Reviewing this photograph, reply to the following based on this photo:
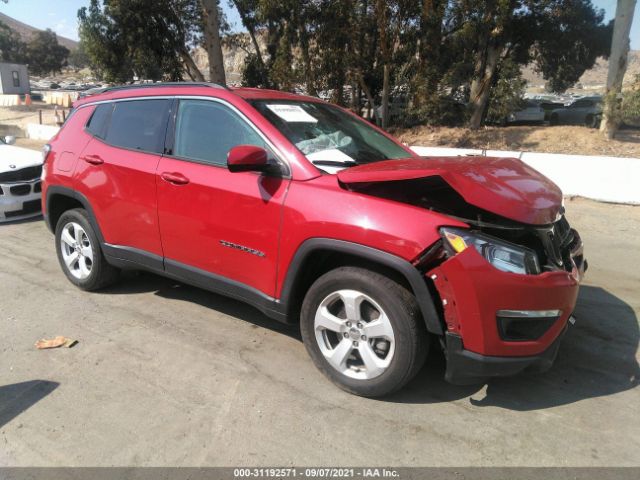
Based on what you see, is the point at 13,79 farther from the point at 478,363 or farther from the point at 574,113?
the point at 478,363

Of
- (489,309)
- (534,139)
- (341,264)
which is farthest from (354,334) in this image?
(534,139)

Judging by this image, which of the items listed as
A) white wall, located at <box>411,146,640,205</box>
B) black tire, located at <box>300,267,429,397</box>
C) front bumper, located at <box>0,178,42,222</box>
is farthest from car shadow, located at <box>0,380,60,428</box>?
white wall, located at <box>411,146,640,205</box>

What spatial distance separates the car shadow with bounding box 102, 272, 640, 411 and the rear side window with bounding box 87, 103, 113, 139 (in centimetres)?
171

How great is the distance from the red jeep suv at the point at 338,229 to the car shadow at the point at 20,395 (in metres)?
1.15

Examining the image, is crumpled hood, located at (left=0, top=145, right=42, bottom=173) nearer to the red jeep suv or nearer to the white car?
the white car

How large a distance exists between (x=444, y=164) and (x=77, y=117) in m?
3.48

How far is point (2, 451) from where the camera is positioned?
2.57m

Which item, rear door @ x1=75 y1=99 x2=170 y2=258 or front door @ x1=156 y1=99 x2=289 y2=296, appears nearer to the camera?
front door @ x1=156 y1=99 x2=289 y2=296

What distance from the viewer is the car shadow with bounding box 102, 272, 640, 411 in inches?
118

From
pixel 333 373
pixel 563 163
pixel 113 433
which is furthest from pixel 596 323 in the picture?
pixel 563 163

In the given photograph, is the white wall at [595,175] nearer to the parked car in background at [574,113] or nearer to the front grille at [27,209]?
the front grille at [27,209]

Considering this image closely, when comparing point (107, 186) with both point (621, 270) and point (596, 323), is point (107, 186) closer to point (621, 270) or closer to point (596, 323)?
point (596, 323)

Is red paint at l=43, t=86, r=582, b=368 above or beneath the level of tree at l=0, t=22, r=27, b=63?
beneath

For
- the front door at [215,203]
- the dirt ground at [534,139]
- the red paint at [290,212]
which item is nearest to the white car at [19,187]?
the red paint at [290,212]
